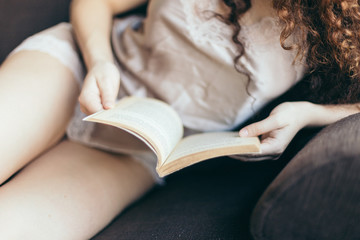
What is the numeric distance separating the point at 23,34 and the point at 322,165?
0.95 meters

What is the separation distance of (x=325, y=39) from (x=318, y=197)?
0.39 metres

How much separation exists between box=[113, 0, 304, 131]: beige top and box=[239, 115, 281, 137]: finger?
0.35 ft

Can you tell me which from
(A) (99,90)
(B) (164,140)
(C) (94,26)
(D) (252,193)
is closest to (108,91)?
(A) (99,90)

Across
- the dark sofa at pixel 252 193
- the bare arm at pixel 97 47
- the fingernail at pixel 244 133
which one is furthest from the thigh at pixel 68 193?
the fingernail at pixel 244 133

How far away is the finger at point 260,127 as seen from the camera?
585 mm

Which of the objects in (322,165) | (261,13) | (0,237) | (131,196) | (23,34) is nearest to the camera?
(322,165)

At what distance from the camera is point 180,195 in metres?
0.76

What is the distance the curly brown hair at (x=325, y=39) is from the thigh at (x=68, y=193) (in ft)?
1.32

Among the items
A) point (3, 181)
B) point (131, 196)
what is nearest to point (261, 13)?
point (131, 196)

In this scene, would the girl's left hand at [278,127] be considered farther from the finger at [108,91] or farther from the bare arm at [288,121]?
the finger at [108,91]

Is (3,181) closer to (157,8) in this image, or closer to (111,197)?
(111,197)

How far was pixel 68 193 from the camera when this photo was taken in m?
0.68

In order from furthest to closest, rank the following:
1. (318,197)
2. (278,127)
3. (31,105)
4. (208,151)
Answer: (31,105) < (278,127) < (208,151) < (318,197)

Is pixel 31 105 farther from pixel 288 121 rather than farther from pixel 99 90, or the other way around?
pixel 288 121
